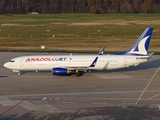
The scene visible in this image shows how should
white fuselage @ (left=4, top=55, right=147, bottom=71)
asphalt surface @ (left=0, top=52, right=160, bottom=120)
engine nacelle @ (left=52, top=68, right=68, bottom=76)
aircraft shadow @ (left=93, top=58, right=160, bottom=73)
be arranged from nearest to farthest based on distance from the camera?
asphalt surface @ (left=0, top=52, right=160, bottom=120)
engine nacelle @ (left=52, top=68, right=68, bottom=76)
white fuselage @ (left=4, top=55, right=147, bottom=71)
aircraft shadow @ (left=93, top=58, right=160, bottom=73)

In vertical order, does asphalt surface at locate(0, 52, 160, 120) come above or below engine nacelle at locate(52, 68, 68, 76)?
below

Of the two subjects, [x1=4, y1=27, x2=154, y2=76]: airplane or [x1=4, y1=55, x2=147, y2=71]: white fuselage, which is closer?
[x1=4, y1=27, x2=154, y2=76]: airplane

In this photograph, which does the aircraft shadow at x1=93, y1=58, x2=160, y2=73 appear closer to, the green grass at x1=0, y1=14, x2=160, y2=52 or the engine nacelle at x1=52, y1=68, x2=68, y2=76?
the engine nacelle at x1=52, y1=68, x2=68, y2=76

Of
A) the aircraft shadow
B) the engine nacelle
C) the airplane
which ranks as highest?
the airplane

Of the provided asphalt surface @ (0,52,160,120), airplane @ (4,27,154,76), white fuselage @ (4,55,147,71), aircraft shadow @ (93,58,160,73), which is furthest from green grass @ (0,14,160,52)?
asphalt surface @ (0,52,160,120)

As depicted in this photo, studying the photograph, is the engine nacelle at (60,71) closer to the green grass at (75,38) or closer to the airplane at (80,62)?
the airplane at (80,62)

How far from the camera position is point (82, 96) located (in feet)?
130

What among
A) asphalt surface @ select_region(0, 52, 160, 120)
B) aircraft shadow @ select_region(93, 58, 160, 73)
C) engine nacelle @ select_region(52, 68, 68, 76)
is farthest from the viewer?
aircraft shadow @ select_region(93, 58, 160, 73)

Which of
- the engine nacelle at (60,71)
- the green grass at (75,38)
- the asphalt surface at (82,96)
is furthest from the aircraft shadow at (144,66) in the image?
the green grass at (75,38)

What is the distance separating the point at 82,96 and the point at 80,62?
12042mm

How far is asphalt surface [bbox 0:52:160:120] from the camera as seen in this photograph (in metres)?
32.7

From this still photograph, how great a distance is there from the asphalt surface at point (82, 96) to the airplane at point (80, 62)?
4.01 ft

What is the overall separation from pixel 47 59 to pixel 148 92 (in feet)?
54.9

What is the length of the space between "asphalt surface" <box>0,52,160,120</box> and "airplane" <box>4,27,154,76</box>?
122 centimetres
